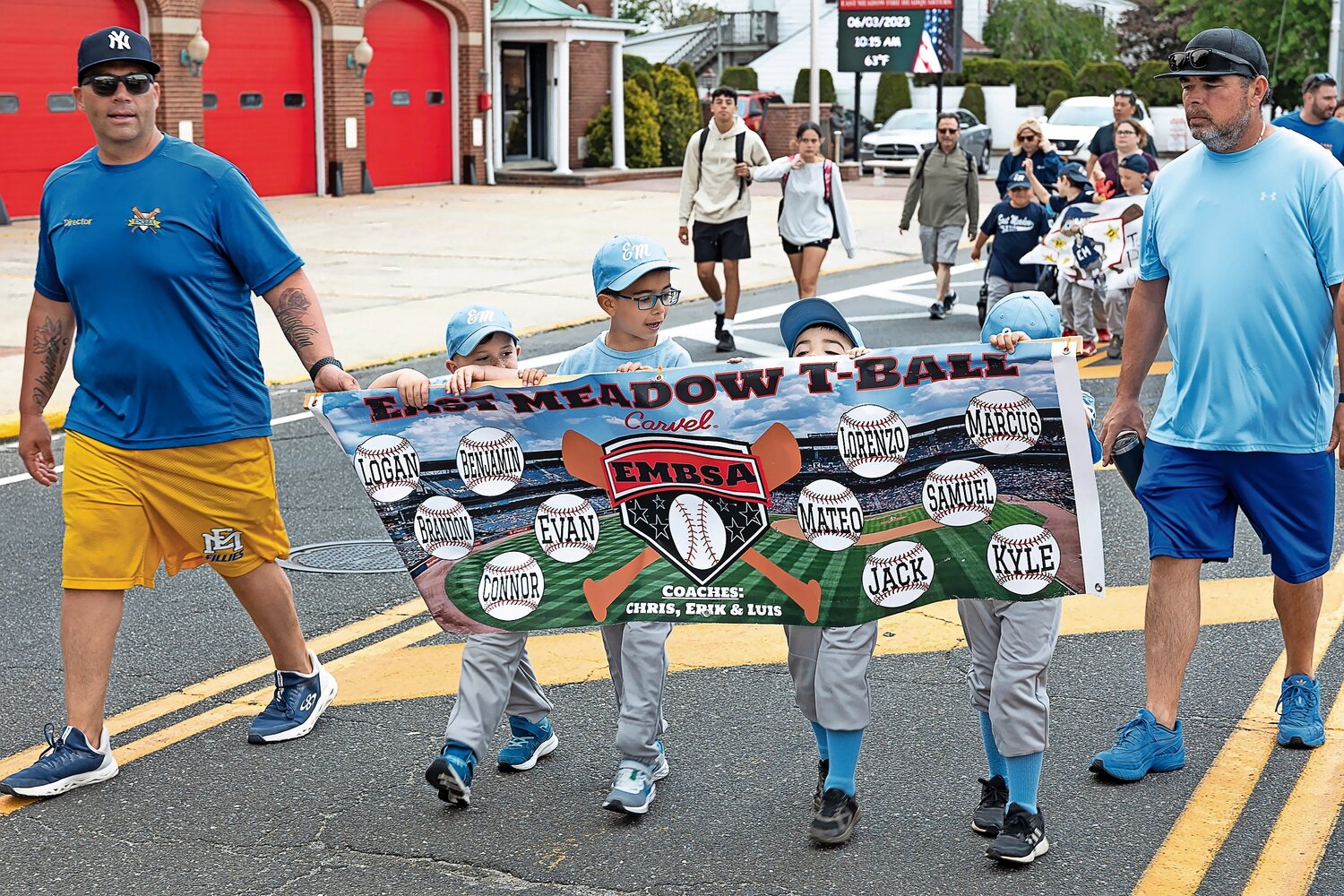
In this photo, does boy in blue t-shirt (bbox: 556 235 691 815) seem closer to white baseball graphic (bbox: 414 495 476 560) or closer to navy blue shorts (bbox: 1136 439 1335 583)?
white baseball graphic (bbox: 414 495 476 560)

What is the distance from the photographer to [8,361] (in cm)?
1245

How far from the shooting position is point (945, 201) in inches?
587

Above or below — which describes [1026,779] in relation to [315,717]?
above

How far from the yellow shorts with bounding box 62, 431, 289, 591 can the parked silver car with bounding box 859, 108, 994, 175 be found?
3161 centimetres

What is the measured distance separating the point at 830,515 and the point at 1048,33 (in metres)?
57.2

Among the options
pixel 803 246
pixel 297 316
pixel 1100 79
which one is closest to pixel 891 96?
pixel 1100 79

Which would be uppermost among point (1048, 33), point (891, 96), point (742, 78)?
point (1048, 33)

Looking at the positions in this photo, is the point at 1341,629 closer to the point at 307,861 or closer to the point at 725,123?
the point at 307,861

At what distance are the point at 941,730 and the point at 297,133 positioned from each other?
25.3 metres

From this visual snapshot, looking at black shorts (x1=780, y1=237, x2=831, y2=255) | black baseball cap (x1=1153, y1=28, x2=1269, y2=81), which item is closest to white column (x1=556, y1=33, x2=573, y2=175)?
black shorts (x1=780, y1=237, x2=831, y2=255)

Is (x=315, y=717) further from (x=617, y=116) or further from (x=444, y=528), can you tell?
(x=617, y=116)

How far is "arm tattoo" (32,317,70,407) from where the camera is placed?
4.97 meters

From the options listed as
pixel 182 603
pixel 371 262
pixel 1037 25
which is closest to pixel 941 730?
pixel 182 603

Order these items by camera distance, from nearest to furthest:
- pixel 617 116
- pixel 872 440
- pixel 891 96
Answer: pixel 872 440
pixel 617 116
pixel 891 96
